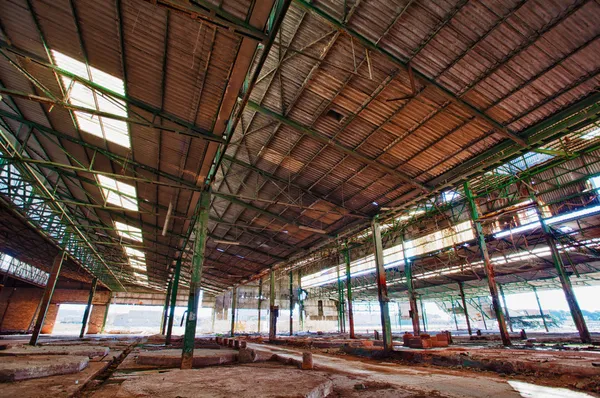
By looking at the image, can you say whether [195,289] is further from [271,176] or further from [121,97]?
[121,97]

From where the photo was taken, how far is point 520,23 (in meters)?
7.01

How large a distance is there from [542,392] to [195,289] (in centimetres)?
1022

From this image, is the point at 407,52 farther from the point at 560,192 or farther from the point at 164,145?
the point at 560,192

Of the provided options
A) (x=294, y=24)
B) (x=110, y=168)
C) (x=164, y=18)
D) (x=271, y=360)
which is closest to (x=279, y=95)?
(x=294, y=24)

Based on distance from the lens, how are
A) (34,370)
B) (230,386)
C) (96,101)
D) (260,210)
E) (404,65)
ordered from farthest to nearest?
(260,210) < (96,101) < (404,65) < (34,370) < (230,386)

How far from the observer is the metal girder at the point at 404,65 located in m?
7.41

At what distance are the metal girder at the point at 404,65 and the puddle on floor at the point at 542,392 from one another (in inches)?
285

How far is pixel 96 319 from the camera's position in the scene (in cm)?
3975

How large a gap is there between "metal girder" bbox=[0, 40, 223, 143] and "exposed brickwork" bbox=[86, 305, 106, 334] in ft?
143

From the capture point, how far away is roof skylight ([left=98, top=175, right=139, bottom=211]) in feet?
43.3

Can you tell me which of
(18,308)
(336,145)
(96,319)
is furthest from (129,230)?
(96,319)

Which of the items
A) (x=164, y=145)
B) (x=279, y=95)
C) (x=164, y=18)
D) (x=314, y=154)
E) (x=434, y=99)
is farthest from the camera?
(x=314, y=154)

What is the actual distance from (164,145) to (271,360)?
900 centimetres

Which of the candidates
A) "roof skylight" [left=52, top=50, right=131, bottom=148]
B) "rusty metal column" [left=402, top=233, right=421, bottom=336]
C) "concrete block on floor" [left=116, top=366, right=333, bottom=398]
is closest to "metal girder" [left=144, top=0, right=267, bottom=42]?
"roof skylight" [left=52, top=50, right=131, bottom=148]
